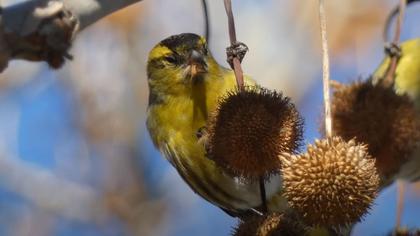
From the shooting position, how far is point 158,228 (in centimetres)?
516

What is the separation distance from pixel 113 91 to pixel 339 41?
5.01 ft

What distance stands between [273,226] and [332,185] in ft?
0.64

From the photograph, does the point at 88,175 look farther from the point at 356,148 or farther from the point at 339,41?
the point at 356,148

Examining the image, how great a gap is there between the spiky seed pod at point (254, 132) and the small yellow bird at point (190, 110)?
0.71 m

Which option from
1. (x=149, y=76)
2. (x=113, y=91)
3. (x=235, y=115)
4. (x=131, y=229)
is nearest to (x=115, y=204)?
(x=131, y=229)

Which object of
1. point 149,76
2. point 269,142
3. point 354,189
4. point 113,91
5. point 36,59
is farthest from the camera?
point 113,91

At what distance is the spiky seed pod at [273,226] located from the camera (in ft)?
5.95

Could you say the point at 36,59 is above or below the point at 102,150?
below

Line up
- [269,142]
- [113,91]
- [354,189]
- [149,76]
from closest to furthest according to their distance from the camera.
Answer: [354,189], [269,142], [149,76], [113,91]

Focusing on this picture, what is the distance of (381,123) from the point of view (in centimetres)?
267

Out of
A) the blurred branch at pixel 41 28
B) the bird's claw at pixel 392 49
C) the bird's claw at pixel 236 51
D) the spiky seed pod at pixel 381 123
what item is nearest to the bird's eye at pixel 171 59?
the spiky seed pod at pixel 381 123

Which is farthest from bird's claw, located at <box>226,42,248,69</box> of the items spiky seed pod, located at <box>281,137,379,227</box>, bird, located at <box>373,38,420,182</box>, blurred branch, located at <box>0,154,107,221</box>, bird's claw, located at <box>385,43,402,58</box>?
blurred branch, located at <box>0,154,107,221</box>

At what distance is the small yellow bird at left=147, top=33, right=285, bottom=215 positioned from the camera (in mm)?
2770

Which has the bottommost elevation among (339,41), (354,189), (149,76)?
(354,189)
